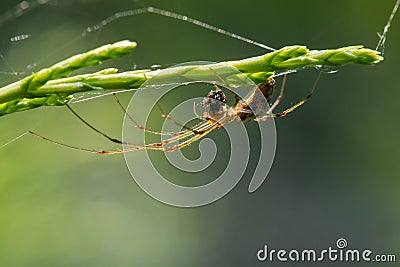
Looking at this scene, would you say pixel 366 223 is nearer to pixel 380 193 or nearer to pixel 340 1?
pixel 380 193

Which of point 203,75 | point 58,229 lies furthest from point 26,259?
point 203,75
